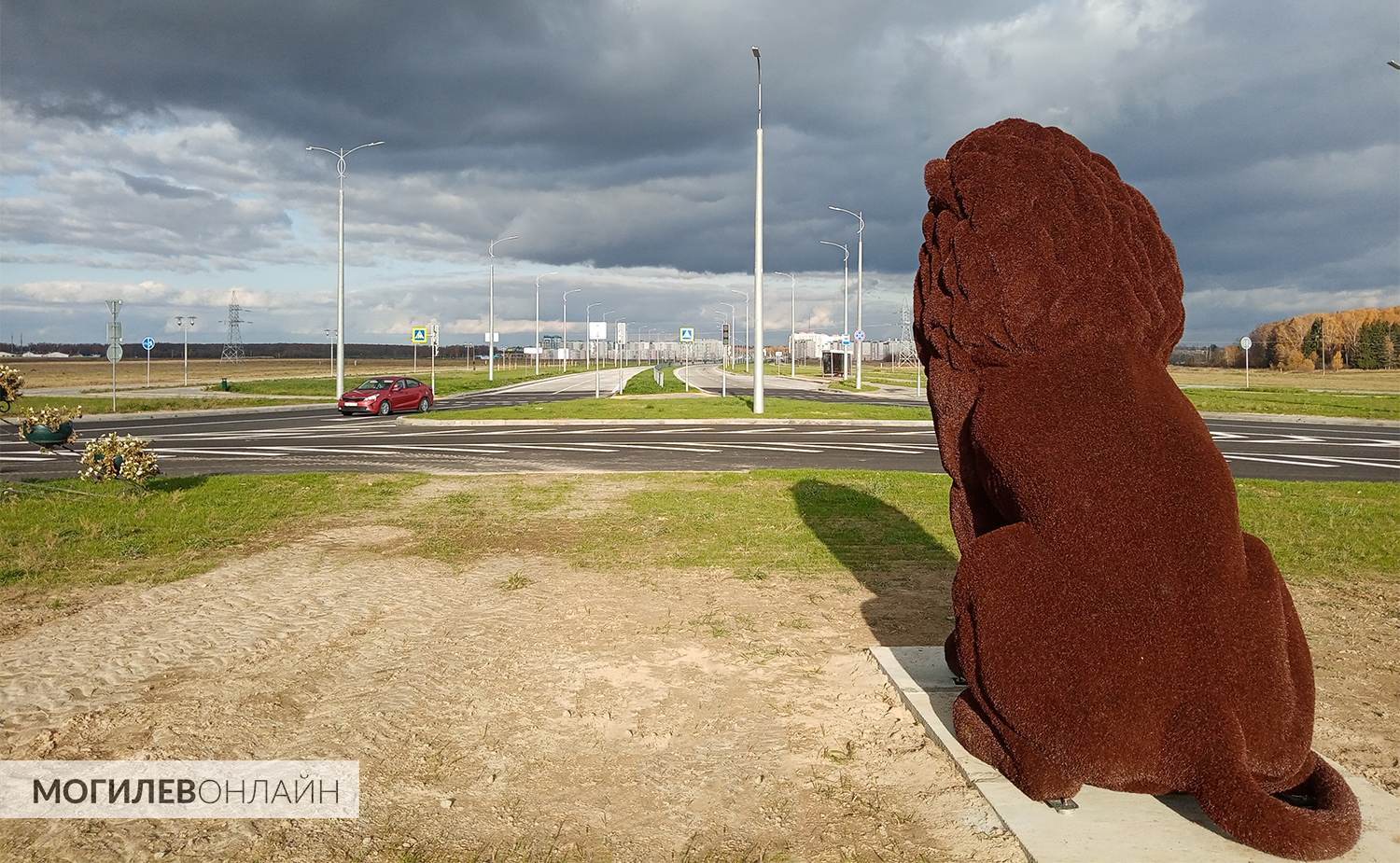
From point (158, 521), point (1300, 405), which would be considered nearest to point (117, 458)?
point (158, 521)

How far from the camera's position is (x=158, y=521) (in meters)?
10.8

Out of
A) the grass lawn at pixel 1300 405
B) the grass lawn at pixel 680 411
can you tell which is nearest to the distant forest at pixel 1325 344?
the grass lawn at pixel 1300 405

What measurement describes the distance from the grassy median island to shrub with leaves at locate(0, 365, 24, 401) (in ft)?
55.0

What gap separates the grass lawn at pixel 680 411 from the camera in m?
29.8

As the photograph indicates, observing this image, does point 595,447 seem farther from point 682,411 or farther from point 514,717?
point 514,717

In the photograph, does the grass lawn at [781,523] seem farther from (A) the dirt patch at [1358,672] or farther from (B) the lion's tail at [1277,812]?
(B) the lion's tail at [1277,812]

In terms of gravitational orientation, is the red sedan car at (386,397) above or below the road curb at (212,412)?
above

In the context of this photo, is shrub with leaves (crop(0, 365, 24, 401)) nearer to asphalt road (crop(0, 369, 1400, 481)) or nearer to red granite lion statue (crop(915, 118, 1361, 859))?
asphalt road (crop(0, 369, 1400, 481))

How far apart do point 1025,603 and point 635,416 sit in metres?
26.7

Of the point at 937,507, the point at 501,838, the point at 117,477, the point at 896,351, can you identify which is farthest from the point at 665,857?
the point at 896,351

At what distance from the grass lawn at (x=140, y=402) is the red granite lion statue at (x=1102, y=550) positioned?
3459 centimetres

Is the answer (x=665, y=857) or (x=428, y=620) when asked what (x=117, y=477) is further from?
(x=665, y=857)

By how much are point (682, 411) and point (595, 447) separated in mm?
11842

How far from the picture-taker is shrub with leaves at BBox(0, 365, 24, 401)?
1190 centimetres
